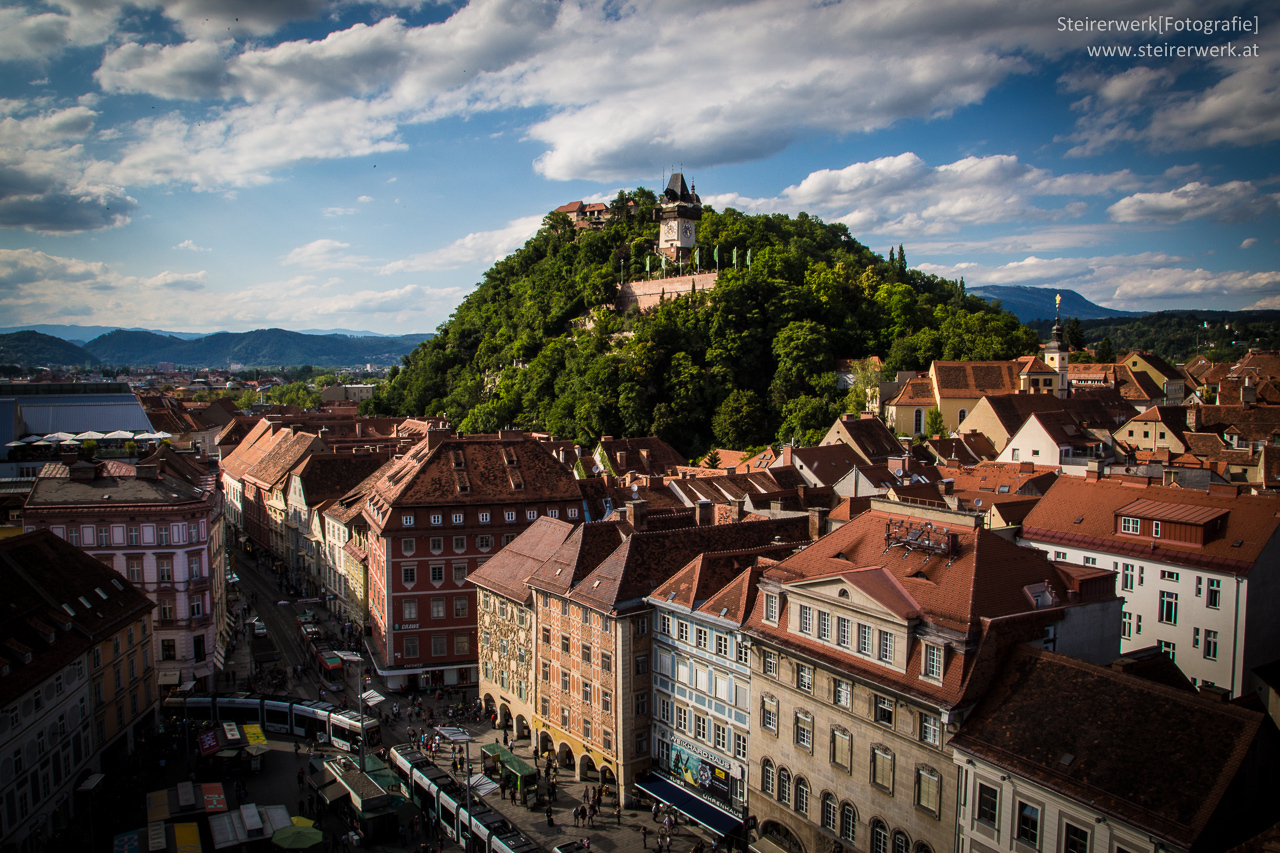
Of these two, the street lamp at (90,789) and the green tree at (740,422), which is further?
the green tree at (740,422)

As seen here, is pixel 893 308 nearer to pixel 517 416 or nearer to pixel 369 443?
pixel 517 416

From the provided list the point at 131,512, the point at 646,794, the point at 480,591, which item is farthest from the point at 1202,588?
the point at 131,512

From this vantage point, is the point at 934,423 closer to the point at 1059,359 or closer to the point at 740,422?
the point at 1059,359

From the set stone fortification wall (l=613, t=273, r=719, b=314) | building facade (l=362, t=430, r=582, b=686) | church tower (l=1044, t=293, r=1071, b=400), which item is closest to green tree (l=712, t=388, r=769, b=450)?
stone fortification wall (l=613, t=273, r=719, b=314)

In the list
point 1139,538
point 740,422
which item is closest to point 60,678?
point 1139,538

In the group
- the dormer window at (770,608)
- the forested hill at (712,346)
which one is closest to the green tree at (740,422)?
the forested hill at (712,346)

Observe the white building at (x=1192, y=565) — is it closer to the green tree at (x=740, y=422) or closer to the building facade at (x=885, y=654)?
the building facade at (x=885, y=654)
